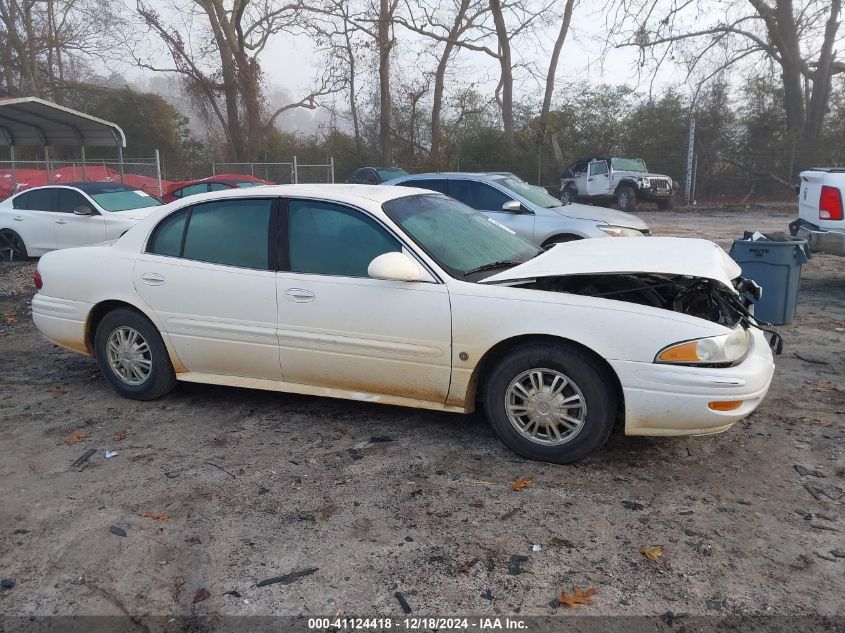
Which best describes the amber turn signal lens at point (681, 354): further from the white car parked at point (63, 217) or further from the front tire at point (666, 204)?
the front tire at point (666, 204)

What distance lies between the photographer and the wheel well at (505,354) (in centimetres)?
377

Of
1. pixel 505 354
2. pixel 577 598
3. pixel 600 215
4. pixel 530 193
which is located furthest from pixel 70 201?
pixel 577 598

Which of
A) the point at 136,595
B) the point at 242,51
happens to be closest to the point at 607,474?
the point at 136,595

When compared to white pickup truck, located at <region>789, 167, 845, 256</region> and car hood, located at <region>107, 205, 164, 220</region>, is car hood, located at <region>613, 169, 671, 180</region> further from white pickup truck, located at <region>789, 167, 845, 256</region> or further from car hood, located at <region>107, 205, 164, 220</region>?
car hood, located at <region>107, 205, 164, 220</region>

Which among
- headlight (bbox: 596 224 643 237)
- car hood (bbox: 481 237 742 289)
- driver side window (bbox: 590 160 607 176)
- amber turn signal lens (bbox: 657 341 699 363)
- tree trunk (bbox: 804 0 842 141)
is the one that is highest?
tree trunk (bbox: 804 0 842 141)

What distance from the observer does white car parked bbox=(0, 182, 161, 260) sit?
38.3 feet

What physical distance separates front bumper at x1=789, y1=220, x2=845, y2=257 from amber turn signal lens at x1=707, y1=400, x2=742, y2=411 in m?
5.12

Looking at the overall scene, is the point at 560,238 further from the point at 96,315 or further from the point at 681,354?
the point at 96,315

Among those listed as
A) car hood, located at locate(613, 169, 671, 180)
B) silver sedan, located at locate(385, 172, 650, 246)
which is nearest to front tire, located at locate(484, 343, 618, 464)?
silver sedan, located at locate(385, 172, 650, 246)

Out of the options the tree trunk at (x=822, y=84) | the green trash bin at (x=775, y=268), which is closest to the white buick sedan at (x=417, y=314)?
the green trash bin at (x=775, y=268)

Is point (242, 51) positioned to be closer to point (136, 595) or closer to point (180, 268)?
point (180, 268)

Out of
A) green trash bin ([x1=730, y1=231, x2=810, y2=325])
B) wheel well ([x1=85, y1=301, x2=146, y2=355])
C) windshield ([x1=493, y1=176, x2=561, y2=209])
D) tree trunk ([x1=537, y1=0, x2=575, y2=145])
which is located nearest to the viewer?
wheel well ([x1=85, y1=301, x2=146, y2=355])

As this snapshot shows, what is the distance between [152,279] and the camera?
485cm

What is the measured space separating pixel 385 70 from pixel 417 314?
1094 inches
